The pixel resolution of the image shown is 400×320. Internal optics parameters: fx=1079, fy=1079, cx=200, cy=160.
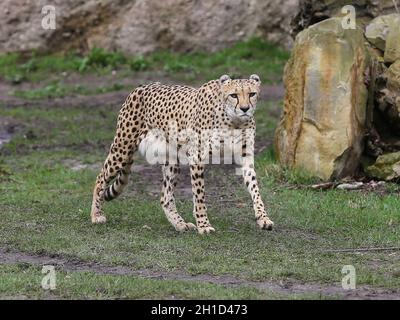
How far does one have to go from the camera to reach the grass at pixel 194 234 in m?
7.58

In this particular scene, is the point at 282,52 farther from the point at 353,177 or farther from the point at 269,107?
the point at 353,177

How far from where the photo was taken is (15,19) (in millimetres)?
18641

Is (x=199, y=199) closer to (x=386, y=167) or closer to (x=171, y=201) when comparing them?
(x=171, y=201)

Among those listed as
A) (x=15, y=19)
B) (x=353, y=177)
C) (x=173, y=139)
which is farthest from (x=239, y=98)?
(x=15, y=19)

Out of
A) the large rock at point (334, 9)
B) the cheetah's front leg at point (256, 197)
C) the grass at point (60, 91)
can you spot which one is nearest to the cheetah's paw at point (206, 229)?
the cheetah's front leg at point (256, 197)

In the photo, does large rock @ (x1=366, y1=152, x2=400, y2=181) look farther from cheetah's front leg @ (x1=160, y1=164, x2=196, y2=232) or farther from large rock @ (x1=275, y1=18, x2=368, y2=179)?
cheetah's front leg @ (x1=160, y1=164, x2=196, y2=232)

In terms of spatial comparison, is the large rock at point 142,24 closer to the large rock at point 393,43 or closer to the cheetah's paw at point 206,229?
the large rock at point 393,43

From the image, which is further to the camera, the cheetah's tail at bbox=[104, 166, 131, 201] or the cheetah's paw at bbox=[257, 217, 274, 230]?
the cheetah's tail at bbox=[104, 166, 131, 201]

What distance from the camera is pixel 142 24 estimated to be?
60.6 ft

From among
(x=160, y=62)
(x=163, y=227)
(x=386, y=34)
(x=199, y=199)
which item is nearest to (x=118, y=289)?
(x=199, y=199)

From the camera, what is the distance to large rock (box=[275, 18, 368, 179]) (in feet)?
36.1

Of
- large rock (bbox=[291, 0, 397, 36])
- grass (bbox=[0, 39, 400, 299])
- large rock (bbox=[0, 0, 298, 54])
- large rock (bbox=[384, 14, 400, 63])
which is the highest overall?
large rock (bbox=[291, 0, 397, 36])

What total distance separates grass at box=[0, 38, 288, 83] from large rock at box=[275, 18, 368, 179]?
5.91 meters

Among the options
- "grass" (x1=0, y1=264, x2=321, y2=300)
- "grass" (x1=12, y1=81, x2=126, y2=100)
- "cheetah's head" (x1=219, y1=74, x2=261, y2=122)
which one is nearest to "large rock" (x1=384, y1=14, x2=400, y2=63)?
"cheetah's head" (x1=219, y1=74, x2=261, y2=122)
